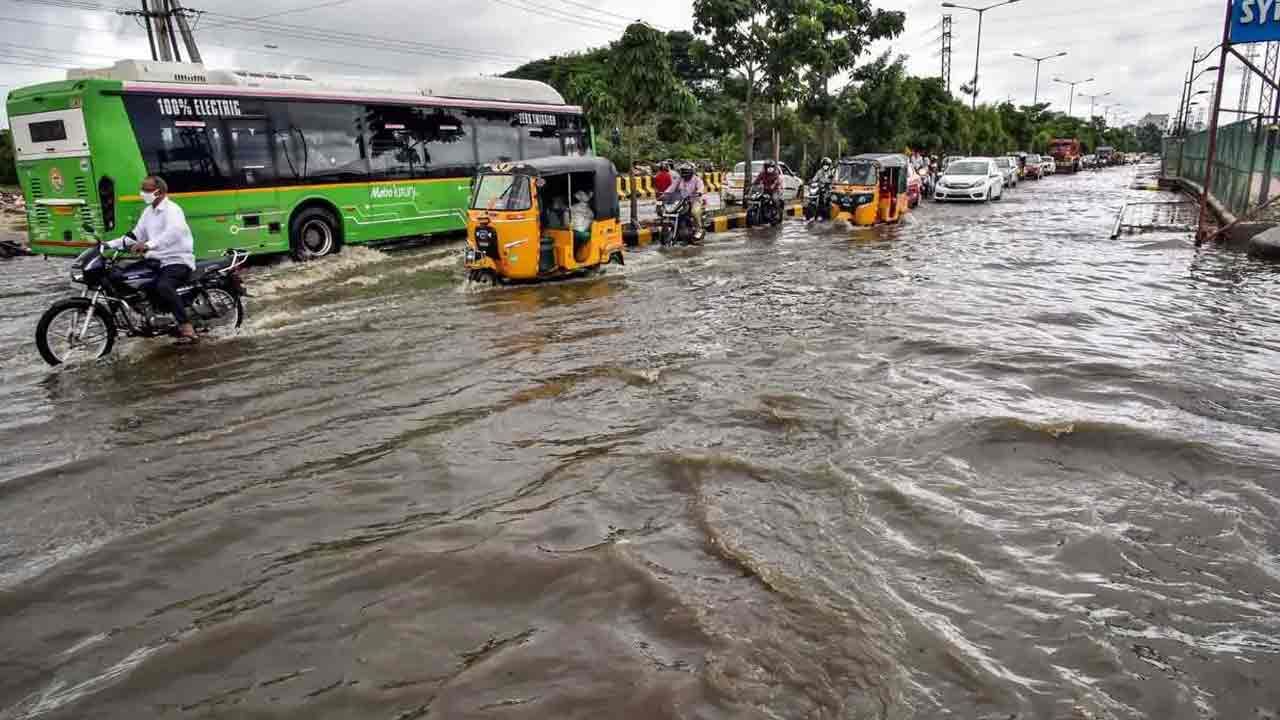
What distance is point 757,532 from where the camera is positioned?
412cm

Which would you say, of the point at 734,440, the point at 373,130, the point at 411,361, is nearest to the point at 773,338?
the point at 734,440

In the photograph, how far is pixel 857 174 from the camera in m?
18.9

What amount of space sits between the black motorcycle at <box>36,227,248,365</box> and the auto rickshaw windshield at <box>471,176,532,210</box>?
3903 mm

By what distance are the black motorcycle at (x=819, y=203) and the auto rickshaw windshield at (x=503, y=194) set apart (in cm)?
1058

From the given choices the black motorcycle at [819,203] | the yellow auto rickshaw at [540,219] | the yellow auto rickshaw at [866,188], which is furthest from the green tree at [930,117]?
the yellow auto rickshaw at [540,219]

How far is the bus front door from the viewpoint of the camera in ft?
41.2

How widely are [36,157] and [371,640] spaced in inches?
478

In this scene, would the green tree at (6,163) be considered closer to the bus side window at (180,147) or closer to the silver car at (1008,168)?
the bus side window at (180,147)

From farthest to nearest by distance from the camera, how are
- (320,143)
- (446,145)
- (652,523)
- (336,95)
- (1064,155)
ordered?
(1064,155), (446,145), (336,95), (320,143), (652,523)

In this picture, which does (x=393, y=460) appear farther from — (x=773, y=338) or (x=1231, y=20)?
(x=1231, y=20)

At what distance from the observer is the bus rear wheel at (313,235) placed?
13422 millimetres

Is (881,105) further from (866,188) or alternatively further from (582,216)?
(582,216)

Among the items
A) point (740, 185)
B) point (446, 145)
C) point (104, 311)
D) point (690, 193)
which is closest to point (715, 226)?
point (690, 193)

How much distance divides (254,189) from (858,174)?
13.1 metres
